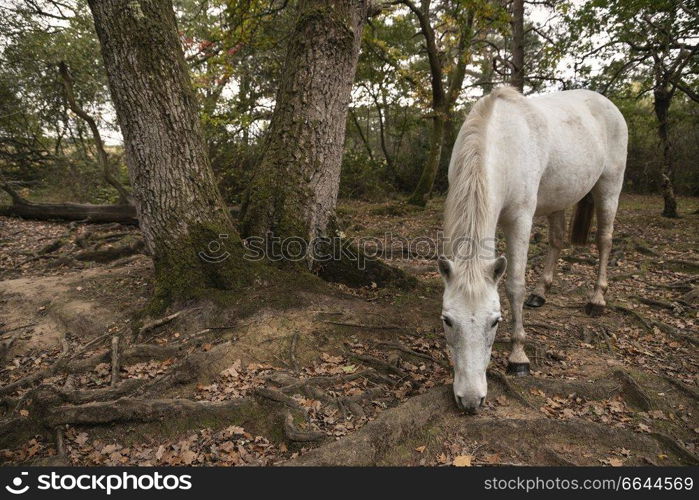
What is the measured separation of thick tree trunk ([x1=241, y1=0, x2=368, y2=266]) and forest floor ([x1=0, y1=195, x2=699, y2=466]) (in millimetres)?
798

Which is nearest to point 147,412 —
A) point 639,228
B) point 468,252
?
point 468,252

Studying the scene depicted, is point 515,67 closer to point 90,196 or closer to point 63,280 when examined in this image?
point 63,280

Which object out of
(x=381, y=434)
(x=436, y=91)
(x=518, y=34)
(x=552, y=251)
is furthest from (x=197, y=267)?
(x=518, y=34)

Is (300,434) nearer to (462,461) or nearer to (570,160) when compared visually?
(462,461)

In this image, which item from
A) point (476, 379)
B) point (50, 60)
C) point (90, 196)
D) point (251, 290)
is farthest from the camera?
point (90, 196)

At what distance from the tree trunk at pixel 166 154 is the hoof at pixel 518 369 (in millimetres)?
2753

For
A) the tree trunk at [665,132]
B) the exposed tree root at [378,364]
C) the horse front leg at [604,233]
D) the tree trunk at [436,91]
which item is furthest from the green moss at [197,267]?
the tree trunk at [665,132]

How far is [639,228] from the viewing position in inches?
351

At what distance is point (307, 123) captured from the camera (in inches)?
173

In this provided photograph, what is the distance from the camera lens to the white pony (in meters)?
2.72

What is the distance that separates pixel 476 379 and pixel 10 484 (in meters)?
3.01

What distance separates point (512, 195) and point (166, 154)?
3338 mm

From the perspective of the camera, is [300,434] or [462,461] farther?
[300,434]

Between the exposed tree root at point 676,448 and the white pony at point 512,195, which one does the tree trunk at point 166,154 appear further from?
the exposed tree root at point 676,448
